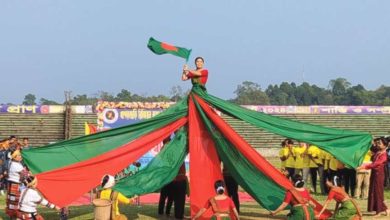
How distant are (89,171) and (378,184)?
17.6 ft

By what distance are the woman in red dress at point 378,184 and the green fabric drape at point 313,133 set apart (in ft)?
4.01

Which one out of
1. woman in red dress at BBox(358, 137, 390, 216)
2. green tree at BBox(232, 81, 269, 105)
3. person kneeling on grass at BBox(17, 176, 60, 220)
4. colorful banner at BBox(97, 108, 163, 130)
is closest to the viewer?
person kneeling on grass at BBox(17, 176, 60, 220)

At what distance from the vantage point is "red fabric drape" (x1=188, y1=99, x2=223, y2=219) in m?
9.41

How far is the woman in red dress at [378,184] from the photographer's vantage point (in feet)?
36.4

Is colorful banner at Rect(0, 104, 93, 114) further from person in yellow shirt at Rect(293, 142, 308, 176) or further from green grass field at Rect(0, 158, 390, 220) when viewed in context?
green grass field at Rect(0, 158, 390, 220)

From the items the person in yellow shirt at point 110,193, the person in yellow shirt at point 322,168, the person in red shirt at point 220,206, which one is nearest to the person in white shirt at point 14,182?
the person in yellow shirt at point 110,193

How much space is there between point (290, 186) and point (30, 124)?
83.2ft

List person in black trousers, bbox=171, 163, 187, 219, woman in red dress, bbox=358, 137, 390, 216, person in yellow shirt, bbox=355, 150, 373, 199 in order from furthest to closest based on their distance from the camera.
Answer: person in yellow shirt, bbox=355, 150, 373, 199
woman in red dress, bbox=358, 137, 390, 216
person in black trousers, bbox=171, 163, 187, 219

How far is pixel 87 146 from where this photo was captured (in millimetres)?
9570

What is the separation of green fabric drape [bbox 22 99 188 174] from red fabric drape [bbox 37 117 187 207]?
0.10 meters

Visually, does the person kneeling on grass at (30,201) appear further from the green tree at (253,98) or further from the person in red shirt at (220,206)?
the green tree at (253,98)

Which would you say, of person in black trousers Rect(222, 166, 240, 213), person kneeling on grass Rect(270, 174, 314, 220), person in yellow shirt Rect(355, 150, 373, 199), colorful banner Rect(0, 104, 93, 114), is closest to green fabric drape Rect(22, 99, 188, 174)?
person in black trousers Rect(222, 166, 240, 213)

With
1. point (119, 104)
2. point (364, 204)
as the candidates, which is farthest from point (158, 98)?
point (364, 204)

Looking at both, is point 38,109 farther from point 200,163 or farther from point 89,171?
point 200,163
